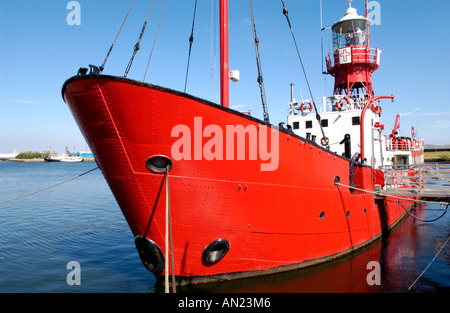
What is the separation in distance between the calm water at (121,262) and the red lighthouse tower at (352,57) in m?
7.28

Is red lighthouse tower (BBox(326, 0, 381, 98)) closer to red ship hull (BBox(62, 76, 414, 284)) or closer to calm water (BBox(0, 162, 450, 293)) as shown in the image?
calm water (BBox(0, 162, 450, 293))

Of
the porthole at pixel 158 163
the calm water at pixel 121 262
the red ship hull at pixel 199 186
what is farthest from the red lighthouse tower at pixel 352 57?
the porthole at pixel 158 163

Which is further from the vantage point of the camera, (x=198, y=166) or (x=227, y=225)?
(x=227, y=225)

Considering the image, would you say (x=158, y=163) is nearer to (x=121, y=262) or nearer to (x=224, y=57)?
(x=224, y=57)

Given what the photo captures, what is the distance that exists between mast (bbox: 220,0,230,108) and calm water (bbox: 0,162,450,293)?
151 inches

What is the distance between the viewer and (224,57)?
7031mm

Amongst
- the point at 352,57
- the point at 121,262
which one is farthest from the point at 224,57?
the point at 352,57

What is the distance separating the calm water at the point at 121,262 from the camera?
7.56 metres

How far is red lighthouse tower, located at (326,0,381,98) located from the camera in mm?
16641

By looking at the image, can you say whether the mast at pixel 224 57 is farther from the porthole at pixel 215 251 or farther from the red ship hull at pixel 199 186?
the porthole at pixel 215 251

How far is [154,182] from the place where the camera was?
18.9 ft
